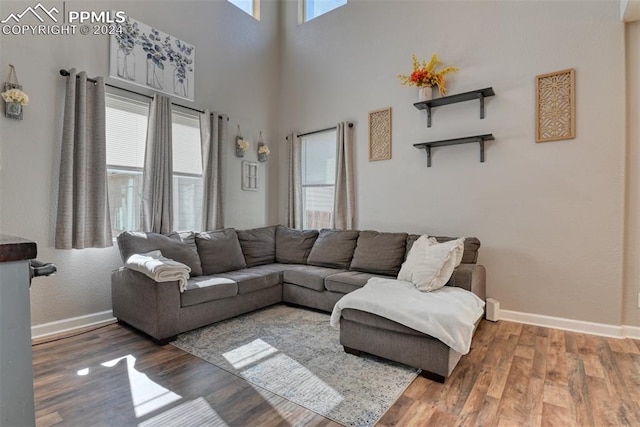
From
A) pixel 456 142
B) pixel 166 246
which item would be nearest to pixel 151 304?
pixel 166 246

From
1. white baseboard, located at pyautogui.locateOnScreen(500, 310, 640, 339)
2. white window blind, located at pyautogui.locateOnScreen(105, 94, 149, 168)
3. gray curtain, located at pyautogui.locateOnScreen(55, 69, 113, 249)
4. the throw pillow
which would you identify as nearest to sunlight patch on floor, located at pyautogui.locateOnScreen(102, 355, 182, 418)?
gray curtain, located at pyautogui.locateOnScreen(55, 69, 113, 249)

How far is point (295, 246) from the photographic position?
4043 millimetres

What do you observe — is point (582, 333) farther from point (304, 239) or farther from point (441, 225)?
point (304, 239)

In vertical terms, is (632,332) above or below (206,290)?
below

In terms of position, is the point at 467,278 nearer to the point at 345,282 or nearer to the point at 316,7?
the point at 345,282

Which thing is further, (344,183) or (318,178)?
(318,178)

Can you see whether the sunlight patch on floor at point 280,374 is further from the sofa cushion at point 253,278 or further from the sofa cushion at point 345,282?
the sofa cushion at point 345,282

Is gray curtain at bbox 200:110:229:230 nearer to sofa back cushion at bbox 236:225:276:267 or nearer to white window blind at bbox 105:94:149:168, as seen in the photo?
sofa back cushion at bbox 236:225:276:267

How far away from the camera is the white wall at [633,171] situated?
8.73 feet

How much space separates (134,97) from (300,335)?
2888mm

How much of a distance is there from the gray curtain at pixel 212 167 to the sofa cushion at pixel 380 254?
1802 millimetres

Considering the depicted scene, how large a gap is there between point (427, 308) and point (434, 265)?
559 mm

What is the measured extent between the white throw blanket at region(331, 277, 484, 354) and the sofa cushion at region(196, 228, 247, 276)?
1.58 meters

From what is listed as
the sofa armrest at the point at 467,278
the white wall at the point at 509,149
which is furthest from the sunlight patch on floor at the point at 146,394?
the white wall at the point at 509,149
